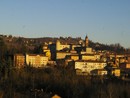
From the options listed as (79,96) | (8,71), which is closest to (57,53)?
(8,71)

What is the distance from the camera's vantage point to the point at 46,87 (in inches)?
546

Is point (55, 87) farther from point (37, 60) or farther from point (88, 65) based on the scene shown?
point (88, 65)

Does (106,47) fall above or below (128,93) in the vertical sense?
above

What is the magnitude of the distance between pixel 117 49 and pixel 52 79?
40.3m

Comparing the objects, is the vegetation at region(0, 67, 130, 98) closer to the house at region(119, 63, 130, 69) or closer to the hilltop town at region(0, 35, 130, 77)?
the hilltop town at region(0, 35, 130, 77)

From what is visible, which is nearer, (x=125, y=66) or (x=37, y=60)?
(x=37, y=60)

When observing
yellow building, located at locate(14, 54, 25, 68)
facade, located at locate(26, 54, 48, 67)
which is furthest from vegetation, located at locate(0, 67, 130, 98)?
facade, located at locate(26, 54, 48, 67)

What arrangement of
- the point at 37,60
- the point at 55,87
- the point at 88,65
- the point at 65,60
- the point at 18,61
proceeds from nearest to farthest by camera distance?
the point at 55,87
the point at 18,61
the point at 37,60
the point at 88,65
the point at 65,60

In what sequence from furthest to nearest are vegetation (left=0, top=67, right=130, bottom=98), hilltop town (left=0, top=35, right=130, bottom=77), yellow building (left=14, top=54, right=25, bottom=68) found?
hilltop town (left=0, top=35, right=130, bottom=77)
yellow building (left=14, top=54, right=25, bottom=68)
vegetation (left=0, top=67, right=130, bottom=98)

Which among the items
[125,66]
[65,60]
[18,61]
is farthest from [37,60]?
[125,66]

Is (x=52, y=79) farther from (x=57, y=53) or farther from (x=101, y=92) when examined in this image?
(x=57, y=53)

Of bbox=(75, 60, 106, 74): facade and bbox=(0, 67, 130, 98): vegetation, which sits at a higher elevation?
bbox=(75, 60, 106, 74): facade

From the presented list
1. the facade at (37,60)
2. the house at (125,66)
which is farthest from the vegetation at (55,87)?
the house at (125,66)

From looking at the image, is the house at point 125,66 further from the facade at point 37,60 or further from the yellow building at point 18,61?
the yellow building at point 18,61
